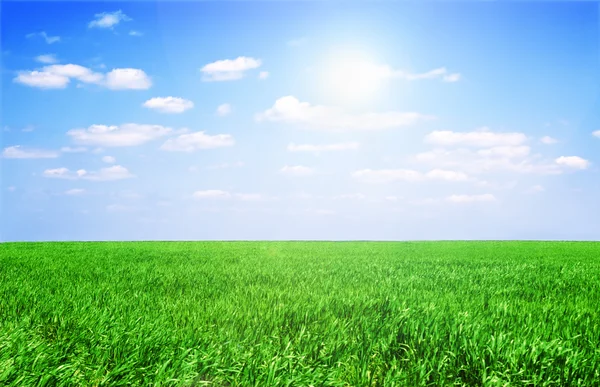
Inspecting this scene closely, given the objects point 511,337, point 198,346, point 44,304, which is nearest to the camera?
point 198,346

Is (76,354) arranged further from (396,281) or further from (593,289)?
(593,289)

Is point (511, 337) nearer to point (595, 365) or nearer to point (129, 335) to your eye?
point (595, 365)

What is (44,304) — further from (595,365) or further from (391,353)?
(595,365)

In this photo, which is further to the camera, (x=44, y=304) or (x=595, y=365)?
(x=44, y=304)

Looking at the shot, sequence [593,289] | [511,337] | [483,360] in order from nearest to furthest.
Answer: [483,360] → [511,337] → [593,289]

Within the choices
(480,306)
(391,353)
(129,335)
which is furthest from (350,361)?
(480,306)

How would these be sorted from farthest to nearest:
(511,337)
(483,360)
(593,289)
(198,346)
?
(593,289), (511,337), (198,346), (483,360)

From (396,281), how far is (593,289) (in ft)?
12.4

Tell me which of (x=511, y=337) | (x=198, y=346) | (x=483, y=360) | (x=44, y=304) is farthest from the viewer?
(x=44, y=304)

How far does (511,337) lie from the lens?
15.4 feet

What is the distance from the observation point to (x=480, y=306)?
642 centimetres

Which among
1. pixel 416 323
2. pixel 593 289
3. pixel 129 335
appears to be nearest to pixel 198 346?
pixel 129 335

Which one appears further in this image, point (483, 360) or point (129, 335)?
point (129, 335)

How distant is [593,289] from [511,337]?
5.34 meters
